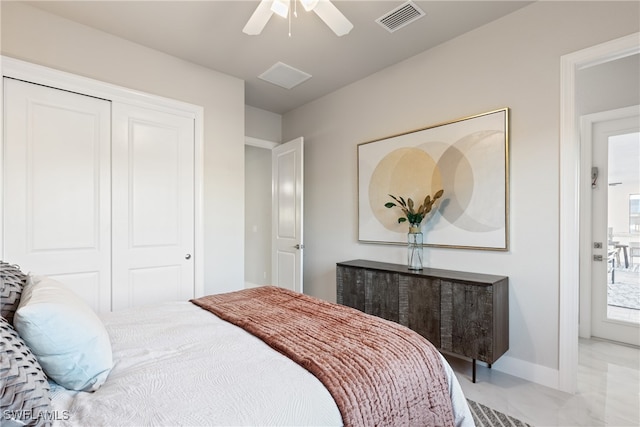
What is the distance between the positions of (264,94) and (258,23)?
1.96 metres

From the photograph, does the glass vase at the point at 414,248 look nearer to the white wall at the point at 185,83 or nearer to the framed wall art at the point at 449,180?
the framed wall art at the point at 449,180

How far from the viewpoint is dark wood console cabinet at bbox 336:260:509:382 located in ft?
7.20

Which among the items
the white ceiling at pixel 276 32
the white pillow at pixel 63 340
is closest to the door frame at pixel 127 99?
the white ceiling at pixel 276 32

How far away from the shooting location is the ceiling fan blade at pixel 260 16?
1.84 m

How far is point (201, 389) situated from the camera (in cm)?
94

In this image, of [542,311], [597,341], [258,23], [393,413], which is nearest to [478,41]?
[258,23]

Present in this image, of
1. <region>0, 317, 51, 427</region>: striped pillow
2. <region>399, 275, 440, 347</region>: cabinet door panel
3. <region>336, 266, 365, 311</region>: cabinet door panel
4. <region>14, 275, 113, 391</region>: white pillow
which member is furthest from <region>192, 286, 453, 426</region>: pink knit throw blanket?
<region>336, 266, 365, 311</region>: cabinet door panel

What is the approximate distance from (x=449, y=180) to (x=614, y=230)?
5.85 feet

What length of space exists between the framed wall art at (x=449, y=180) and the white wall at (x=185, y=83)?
1.48 meters

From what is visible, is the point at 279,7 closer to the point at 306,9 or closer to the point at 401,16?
the point at 306,9

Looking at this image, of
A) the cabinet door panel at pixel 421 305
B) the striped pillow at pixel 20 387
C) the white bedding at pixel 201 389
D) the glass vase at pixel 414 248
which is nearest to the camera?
the striped pillow at pixel 20 387

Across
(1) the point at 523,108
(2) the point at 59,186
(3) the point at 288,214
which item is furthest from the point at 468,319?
(2) the point at 59,186

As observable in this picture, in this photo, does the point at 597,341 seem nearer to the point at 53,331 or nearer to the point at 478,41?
the point at 478,41

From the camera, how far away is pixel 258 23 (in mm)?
1951
